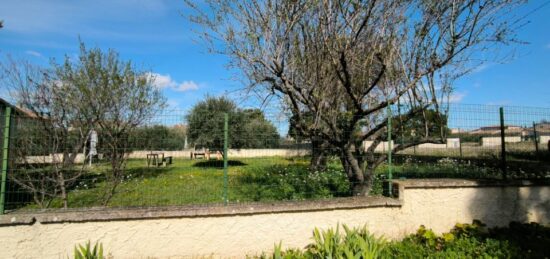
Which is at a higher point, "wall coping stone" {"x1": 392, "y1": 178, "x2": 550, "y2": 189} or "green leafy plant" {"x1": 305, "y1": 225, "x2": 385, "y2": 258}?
"wall coping stone" {"x1": 392, "y1": 178, "x2": 550, "y2": 189}

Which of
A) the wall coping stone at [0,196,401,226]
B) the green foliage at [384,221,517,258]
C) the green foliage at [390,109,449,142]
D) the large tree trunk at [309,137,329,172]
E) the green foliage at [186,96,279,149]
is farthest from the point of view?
the green foliage at [390,109,449,142]

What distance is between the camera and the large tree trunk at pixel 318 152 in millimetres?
5188

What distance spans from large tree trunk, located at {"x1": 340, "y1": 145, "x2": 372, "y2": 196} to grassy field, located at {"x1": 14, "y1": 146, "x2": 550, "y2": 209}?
0.31 m

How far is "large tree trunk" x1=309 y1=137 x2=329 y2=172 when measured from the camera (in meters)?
5.19

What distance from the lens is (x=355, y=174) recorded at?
5445mm

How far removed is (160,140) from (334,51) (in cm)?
328

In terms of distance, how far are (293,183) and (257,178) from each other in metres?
1.14

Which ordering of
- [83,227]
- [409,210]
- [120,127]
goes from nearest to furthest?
[83,227] < [409,210] < [120,127]

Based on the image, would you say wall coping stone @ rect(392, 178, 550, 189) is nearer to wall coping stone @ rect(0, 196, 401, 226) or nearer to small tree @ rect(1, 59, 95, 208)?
wall coping stone @ rect(0, 196, 401, 226)

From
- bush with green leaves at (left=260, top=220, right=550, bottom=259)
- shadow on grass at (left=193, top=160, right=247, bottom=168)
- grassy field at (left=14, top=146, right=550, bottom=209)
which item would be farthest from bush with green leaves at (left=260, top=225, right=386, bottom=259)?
shadow on grass at (left=193, top=160, right=247, bottom=168)

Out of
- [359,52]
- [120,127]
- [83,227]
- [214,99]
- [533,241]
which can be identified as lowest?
[533,241]

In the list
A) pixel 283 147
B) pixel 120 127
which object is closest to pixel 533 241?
pixel 283 147

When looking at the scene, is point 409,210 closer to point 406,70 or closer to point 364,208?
point 364,208

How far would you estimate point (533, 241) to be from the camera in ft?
14.8
